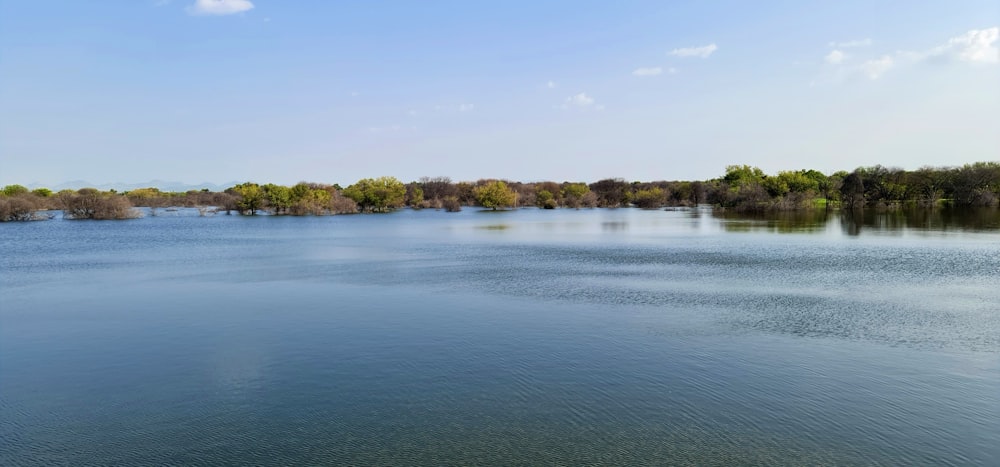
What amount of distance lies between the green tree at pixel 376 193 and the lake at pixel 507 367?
74.1 metres

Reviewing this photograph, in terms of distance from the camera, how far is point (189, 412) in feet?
30.6

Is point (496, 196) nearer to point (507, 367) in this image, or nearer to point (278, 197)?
point (278, 197)

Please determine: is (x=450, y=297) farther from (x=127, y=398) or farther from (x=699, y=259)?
(x=699, y=259)

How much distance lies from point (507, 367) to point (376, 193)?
9030cm

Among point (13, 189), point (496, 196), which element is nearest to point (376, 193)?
point (496, 196)

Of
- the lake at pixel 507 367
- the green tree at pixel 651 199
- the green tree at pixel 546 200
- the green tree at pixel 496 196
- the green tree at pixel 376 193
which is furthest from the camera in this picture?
the green tree at pixel 651 199

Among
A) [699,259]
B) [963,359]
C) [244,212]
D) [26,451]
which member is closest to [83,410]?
[26,451]

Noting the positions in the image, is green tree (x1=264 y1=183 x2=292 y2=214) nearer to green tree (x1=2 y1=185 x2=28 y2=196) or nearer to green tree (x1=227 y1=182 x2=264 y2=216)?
green tree (x1=227 y1=182 x2=264 y2=216)

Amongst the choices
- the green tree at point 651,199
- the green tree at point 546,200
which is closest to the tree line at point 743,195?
A: the green tree at point 546,200

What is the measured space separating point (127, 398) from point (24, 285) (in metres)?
17.4

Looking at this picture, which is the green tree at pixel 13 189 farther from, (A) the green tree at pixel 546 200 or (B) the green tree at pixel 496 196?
(A) the green tree at pixel 546 200

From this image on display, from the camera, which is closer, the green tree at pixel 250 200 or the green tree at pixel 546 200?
the green tree at pixel 250 200

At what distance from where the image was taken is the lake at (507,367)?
8.07 meters

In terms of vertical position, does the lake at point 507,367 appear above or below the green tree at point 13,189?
below
